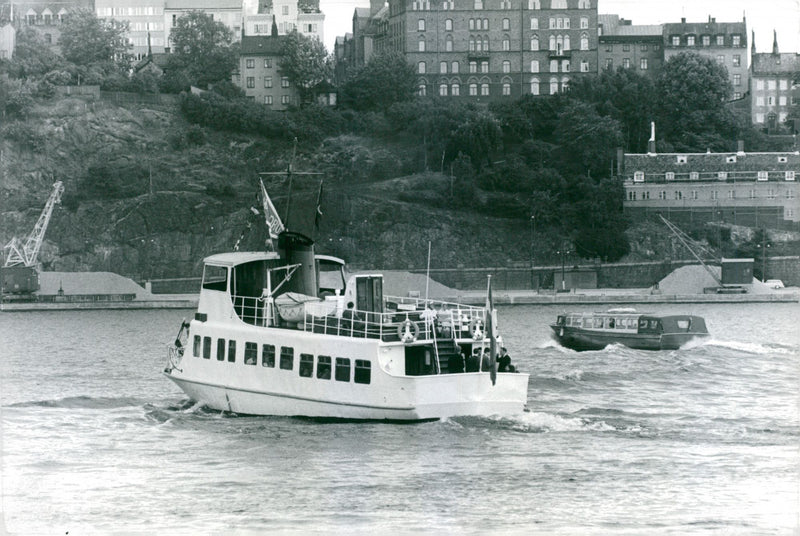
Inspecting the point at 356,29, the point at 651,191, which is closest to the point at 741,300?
the point at 651,191

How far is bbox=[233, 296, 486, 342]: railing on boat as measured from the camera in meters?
38.2

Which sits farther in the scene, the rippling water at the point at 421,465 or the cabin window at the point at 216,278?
the cabin window at the point at 216,278

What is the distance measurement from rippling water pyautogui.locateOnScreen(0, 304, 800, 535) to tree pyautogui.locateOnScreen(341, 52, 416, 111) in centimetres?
10024

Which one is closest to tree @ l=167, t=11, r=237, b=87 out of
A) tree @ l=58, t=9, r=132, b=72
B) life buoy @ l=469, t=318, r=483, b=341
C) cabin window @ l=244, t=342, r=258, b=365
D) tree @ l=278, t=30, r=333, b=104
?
tree @ l=58, t=9, r=132, b=72

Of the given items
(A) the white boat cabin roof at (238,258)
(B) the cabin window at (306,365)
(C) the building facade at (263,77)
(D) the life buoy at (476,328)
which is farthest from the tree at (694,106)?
(B) the cabin window at (306,365)

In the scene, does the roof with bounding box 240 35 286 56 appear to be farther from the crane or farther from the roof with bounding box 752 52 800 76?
the roof with bounding box 752 52 800 76

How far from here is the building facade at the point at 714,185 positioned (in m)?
136

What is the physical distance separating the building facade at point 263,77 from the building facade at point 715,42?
37949 mm

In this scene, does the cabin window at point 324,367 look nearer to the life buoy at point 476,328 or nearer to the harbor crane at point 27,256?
the life buoy at point 476,328

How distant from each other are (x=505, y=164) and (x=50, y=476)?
360ft

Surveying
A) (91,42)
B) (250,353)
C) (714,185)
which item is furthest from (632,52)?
(250,353)

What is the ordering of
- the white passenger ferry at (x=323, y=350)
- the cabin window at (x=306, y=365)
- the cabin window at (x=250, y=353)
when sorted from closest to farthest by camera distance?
the white passenger ferry at (x=323, y=350), the cabin window at (x=306, y=365), the cabin window at (x=250, y=353)

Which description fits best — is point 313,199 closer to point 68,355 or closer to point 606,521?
point 68,355

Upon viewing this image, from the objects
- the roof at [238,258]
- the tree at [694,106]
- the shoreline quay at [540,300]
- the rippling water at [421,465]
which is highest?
the tree at [694,106]
